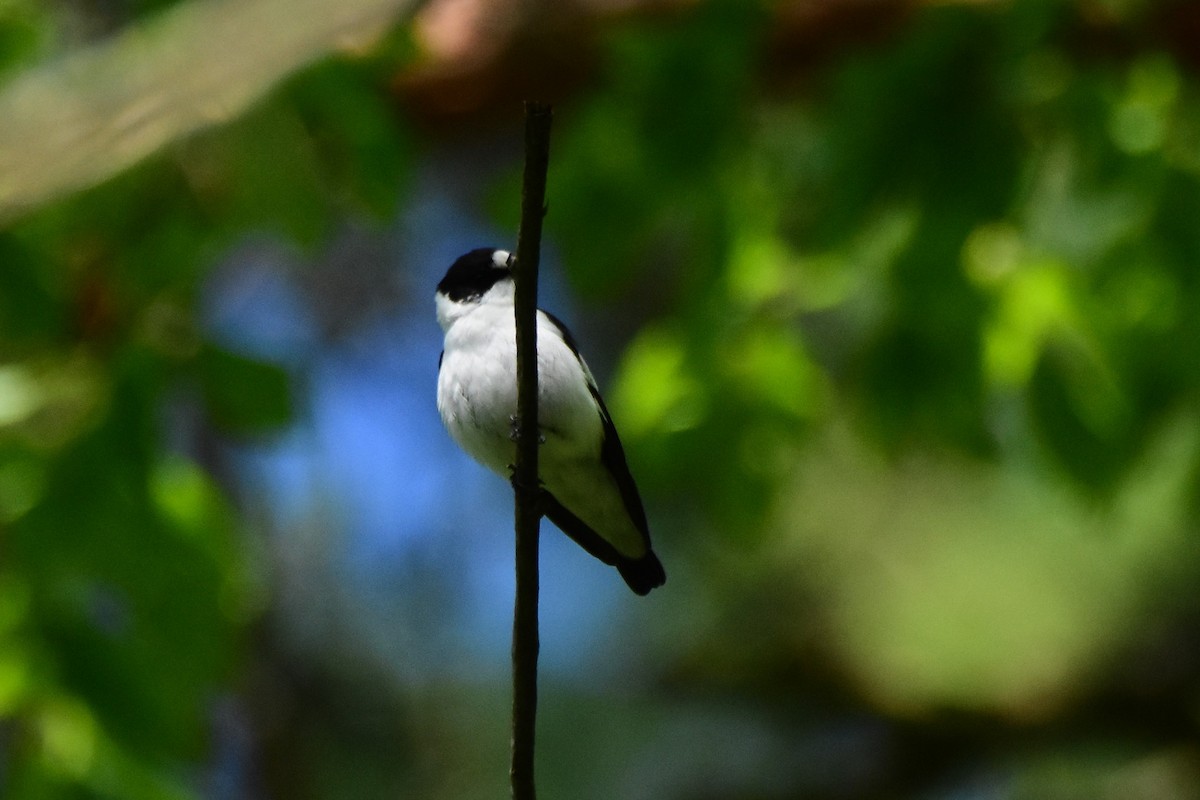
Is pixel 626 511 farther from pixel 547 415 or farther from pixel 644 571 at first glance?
pixel 547 415

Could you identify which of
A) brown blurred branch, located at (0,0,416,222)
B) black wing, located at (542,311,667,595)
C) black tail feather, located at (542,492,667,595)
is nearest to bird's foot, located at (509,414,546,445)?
black wing, located at (542,311,667,595)

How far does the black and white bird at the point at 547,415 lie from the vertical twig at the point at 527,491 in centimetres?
62

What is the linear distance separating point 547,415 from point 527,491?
0.87m

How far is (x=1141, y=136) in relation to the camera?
3311 millimetres

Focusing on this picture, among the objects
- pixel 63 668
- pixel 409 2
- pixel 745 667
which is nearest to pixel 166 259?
pixel 63 668

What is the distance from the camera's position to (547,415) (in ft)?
8.84

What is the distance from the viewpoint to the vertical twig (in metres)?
1.65

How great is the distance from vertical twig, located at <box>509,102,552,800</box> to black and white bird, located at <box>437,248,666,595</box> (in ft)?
2.03

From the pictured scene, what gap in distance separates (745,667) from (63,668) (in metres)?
3.16

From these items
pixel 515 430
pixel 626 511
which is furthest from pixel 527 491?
pixel 626 511

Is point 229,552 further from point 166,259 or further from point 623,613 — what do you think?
point 623,613

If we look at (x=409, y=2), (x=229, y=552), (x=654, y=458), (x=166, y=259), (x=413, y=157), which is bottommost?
(x=409, y=2)

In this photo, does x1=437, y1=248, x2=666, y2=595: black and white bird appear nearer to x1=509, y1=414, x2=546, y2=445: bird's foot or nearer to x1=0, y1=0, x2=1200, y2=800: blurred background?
x1=509, y1=414, x2=546, y2=445: bird's foot

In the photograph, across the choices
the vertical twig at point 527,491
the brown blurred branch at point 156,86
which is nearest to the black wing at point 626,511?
the vertical twig at point 527,491
